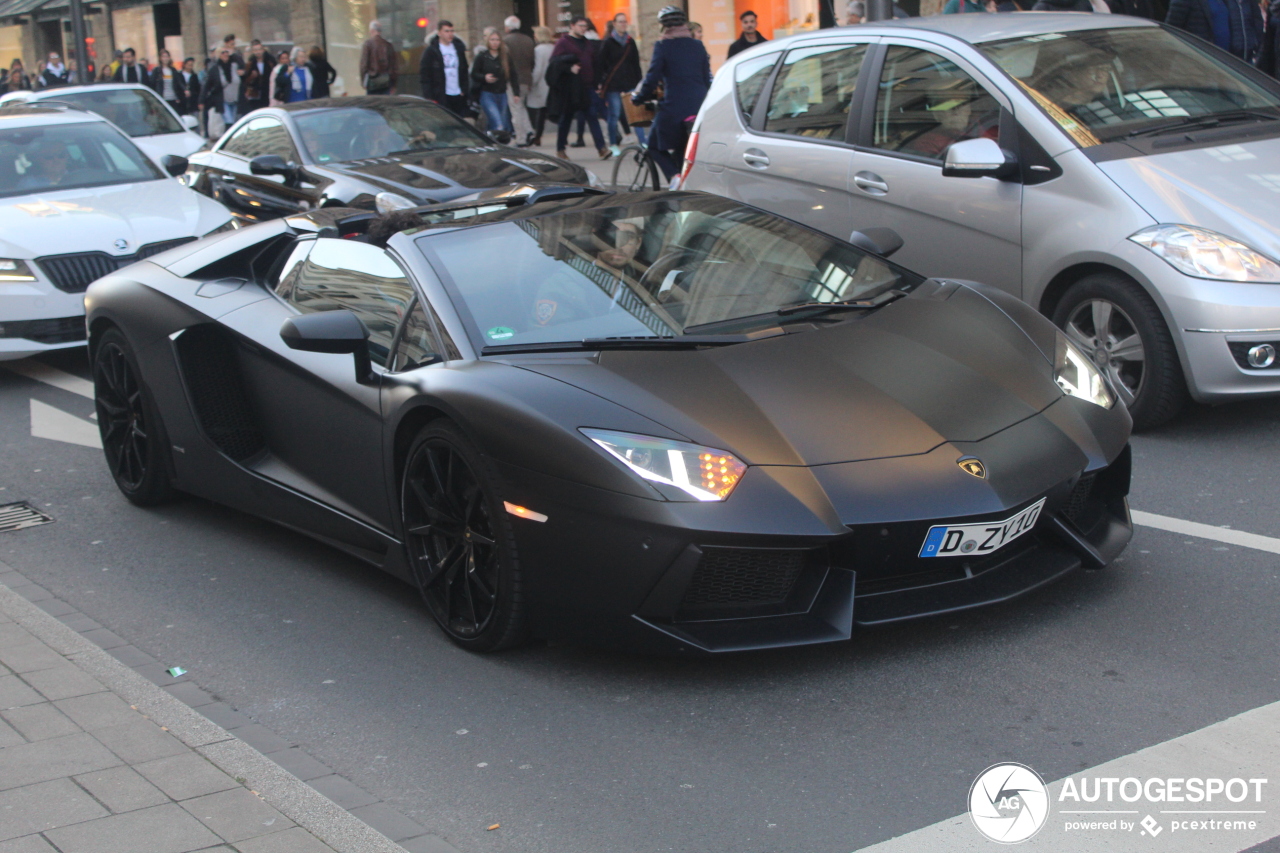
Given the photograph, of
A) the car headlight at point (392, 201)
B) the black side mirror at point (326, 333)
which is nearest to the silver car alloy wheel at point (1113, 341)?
the black side mirror at point (326, 333)

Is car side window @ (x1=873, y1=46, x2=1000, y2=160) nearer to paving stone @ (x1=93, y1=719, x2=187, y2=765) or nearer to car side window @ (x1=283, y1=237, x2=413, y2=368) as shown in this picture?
car side window @ (x1=283, y1=237, x2=413, y2=368)

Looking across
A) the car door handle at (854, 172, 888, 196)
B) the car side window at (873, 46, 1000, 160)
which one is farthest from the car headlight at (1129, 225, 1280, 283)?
the car door handle at (854, 172, 888, 196)

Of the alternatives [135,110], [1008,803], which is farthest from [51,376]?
[135,110]

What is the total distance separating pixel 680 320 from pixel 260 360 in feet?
5.66

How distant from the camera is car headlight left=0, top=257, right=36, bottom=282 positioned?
9.09 meters

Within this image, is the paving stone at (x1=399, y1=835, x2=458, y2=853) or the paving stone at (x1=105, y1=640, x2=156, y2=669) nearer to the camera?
the paving stone at (x1=399, y1=835, x2=458, y2=853)

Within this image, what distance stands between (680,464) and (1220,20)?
9.58m

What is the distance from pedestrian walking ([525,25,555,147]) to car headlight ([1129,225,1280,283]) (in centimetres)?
1602

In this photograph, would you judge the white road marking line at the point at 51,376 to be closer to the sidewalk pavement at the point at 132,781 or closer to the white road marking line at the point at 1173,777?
the sidewalk pavement at the point at 132,781

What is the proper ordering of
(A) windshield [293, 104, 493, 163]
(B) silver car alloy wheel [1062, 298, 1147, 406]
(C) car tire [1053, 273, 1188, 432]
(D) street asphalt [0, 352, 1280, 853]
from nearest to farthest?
(D) street asphalt [0, 352, 1280, 853] < (C) car tire [1053, 273, 1188, 432] < (B) silver car alloy wheel [1062, 298, 1147, 406] < (A) windshield [293, 104, 493, 163]

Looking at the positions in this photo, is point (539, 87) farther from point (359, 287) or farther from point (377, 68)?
point (359, 287)

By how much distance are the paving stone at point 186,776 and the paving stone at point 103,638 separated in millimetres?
1182

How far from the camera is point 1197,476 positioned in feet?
18.8

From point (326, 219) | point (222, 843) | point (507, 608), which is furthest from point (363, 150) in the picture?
point (222, 843)
